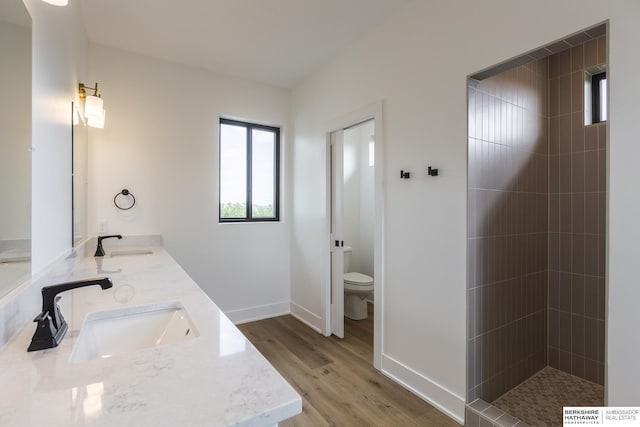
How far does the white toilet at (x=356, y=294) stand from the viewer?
3373mm

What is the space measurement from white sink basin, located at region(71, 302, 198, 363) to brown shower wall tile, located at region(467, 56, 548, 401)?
1.55m

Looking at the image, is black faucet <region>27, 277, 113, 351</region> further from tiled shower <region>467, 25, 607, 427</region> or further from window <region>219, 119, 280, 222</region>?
window <region>219, 119, 280, 222</region>

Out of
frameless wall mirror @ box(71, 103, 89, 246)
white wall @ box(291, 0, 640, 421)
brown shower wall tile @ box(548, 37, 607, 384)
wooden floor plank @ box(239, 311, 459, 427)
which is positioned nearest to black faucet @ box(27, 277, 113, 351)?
frameless wall mirror @ box(71, 103, 89, 246)

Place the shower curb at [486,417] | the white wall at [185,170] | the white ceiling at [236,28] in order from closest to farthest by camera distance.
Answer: the shower curb at [486,417] → the white ceiling at [236,28] → the white wall at [185,170]

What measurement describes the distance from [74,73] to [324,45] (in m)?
1.88

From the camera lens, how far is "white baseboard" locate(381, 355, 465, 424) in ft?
6.05

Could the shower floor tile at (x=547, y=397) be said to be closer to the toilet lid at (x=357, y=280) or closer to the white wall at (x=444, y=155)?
the white wall at (x=444, y=155)

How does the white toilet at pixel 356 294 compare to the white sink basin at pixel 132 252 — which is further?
the white toilet at pixel 356 294

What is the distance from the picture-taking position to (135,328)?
1.18 meters

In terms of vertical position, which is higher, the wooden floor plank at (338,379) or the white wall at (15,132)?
the white wall at (15,132)

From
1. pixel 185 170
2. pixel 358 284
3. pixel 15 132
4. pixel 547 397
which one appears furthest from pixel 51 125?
pixel 547 397

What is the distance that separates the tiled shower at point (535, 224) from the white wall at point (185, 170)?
2.32 metres

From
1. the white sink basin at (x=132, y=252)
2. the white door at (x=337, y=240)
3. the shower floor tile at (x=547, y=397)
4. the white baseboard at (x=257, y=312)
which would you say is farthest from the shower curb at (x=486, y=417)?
the white sink basin at (x=132, y=252)

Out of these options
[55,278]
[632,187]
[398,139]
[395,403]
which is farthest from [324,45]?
[395,403]
